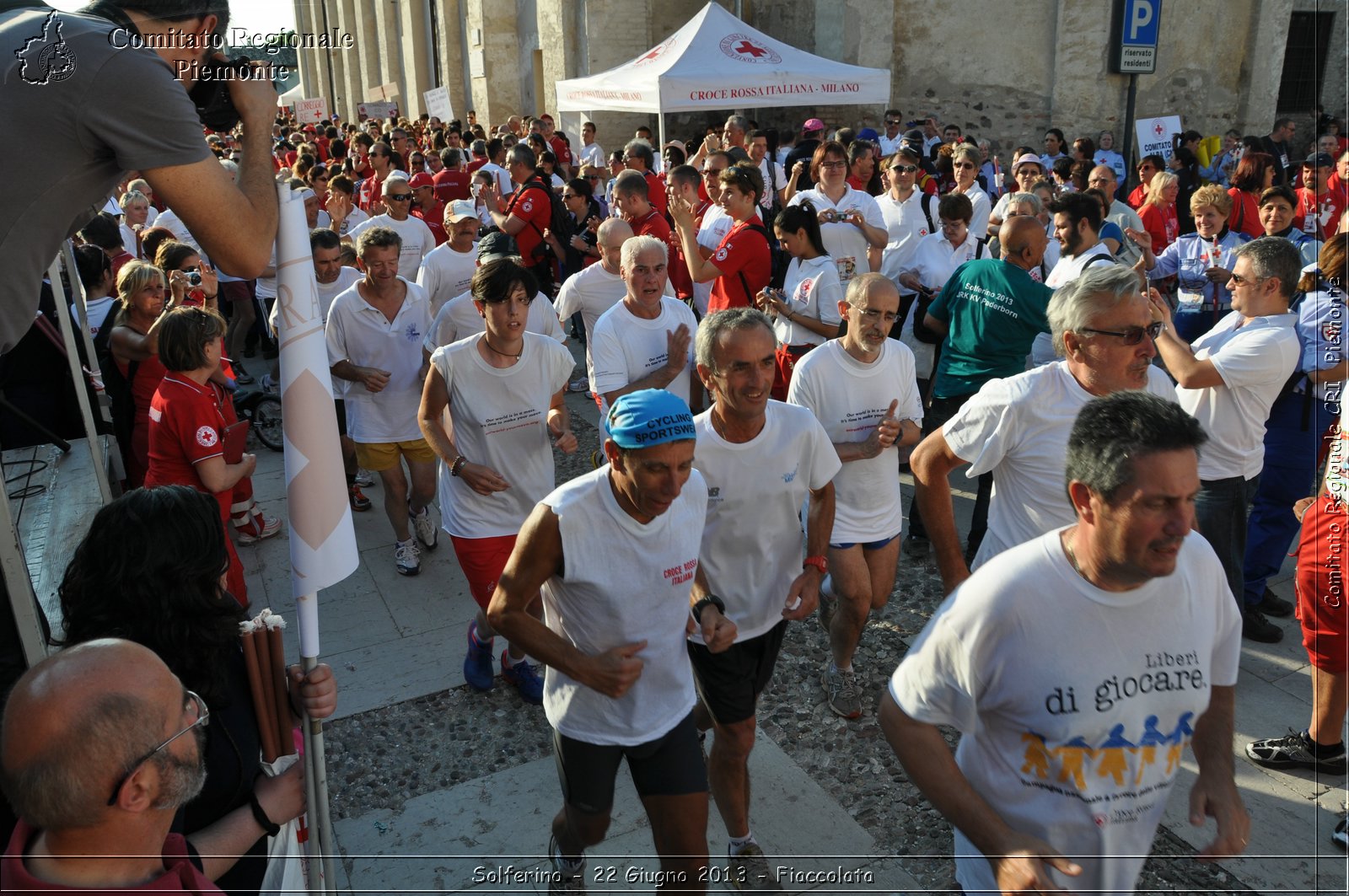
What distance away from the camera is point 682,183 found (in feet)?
26.1

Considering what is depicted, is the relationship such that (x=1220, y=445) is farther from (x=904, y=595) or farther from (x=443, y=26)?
(x=443, y=26)

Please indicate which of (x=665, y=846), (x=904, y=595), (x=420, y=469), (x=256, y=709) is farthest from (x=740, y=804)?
(x=420, y=469)

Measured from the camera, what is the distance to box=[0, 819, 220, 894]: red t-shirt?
5.71 ft

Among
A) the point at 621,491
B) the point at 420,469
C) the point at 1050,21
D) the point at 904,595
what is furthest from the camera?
the point at 1050,21

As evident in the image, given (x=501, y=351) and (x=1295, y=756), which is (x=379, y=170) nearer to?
(x=501, y=351)

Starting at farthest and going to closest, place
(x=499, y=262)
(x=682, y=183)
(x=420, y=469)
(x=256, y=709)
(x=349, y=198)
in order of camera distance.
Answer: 1. (x=349, y=198)
2. (x=682, y=183)
3. (x=420, y=469)
4. (x=499, y=262)
5. (x=256, y=709)

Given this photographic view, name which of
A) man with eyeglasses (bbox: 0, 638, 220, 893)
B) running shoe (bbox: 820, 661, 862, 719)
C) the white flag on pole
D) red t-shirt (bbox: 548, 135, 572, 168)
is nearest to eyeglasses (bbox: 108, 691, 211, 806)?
man with eyeglasses (bbox: 0, 638, 220, 893)

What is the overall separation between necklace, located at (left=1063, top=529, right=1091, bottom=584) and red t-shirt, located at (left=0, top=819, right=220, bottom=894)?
77.1 inches

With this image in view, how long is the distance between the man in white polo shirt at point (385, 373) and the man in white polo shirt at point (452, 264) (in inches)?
44.3

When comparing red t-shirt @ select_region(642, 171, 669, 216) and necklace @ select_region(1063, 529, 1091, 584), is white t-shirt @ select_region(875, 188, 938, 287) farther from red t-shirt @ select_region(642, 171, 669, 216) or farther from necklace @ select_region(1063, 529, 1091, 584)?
necklace @ select_region(1063, 529, 1091, 584)

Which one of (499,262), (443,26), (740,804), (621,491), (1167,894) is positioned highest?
(443,26)

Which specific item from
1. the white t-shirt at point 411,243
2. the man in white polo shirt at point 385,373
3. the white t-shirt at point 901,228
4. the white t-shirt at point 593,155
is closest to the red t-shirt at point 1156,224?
the white t-shirt at point 901,228

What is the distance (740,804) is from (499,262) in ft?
8.87

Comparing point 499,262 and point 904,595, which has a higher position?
point 499,262
